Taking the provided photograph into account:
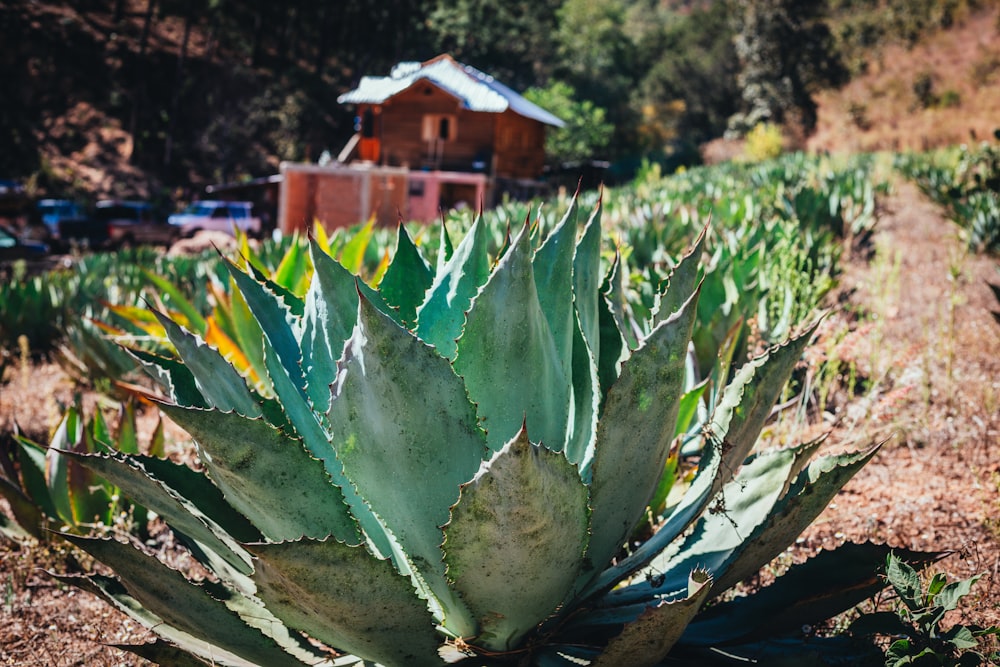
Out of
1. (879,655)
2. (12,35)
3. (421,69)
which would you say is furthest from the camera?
(12,35)

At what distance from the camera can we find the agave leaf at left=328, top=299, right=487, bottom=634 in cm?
114

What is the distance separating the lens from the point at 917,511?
2.29 m

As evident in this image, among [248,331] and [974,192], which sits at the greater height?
[974,192]

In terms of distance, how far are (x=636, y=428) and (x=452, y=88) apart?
26.6m

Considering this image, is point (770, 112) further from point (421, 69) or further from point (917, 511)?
point (917, 511)

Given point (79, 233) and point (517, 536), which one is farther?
point (79, 233)

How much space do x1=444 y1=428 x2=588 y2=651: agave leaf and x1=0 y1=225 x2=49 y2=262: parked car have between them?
1924 cm

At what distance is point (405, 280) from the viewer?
174 centimetres

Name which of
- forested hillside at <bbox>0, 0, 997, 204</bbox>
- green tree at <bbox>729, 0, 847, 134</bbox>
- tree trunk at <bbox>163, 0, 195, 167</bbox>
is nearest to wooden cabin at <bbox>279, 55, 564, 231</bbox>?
tree trunk at <bbox>163, 0, 195, 167</bbox>

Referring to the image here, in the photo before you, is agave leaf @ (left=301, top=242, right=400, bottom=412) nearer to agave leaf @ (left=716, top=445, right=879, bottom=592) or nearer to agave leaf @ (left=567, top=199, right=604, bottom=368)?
agave leaf @ (left=567, top=199, right=604, bottom=368)

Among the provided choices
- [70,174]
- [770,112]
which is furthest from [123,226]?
[770,112]

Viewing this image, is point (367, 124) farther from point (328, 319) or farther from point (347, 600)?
point (347, 600)

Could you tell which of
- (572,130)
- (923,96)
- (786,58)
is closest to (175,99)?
(572,130)

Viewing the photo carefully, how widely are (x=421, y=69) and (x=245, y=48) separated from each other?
20.5 metres
